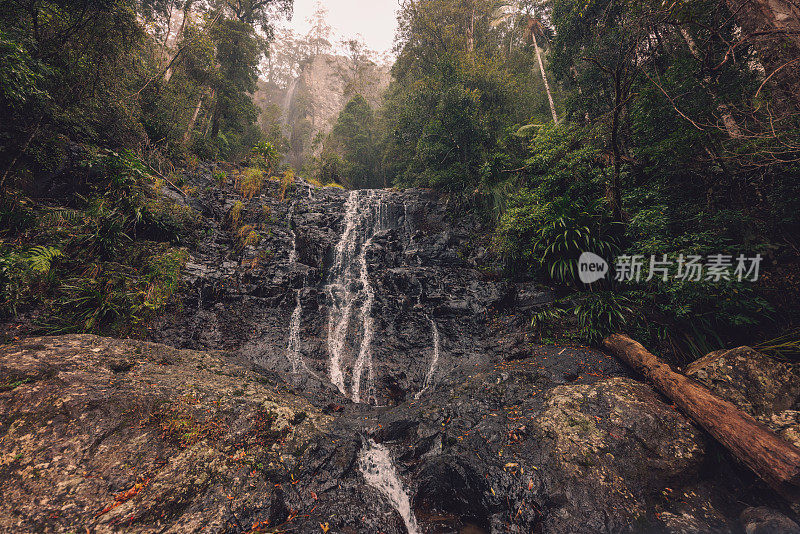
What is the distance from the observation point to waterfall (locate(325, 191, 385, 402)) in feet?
25.6

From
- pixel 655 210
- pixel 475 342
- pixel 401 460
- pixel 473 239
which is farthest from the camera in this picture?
pixel 473 239

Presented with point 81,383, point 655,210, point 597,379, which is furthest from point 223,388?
point 655,210

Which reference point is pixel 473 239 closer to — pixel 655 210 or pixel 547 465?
pixel 655 210

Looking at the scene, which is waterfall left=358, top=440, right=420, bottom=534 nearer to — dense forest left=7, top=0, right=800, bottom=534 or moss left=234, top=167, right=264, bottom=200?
dense forest left=7, top=0, right=800, bottom=534

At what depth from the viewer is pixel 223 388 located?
4.65 meters

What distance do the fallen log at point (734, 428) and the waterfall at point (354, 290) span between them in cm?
600

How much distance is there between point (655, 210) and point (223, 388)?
8.84 metres

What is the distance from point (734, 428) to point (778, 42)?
251 inches

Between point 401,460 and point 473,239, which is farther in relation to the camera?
point 473,239

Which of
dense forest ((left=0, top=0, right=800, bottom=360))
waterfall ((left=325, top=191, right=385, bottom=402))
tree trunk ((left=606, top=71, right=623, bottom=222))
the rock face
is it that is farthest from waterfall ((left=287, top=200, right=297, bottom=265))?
tree trunk ((left=606, top=71, right=623, bottom=222))

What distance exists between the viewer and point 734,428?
3418 mm

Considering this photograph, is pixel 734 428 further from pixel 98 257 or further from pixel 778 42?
pixel 98 257

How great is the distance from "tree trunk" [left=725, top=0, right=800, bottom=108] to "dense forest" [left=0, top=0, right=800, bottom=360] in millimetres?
33

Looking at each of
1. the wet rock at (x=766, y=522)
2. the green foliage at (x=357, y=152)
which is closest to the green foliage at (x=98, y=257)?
the wet rock at (x=766, y=522)
